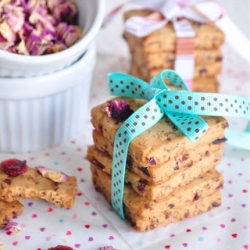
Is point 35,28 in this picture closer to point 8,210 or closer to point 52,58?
point 52,58

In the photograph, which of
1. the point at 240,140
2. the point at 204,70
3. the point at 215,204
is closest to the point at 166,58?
the point at 204,70

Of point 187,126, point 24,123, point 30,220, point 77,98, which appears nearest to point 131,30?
point 77,98

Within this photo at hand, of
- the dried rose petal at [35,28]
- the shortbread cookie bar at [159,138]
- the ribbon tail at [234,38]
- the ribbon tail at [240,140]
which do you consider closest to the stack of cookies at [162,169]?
the shortbread cookie bar at [159,138]

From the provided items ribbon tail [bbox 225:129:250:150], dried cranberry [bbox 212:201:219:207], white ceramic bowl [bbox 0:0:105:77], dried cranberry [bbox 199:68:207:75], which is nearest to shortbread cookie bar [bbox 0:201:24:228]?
white ceramic bowl [bbox 0:0:105:77]

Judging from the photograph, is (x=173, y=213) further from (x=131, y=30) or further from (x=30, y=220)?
(x=131, y=30)

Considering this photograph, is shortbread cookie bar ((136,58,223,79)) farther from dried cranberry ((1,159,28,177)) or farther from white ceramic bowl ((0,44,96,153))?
dried cranberry ((1,159,28,177))
